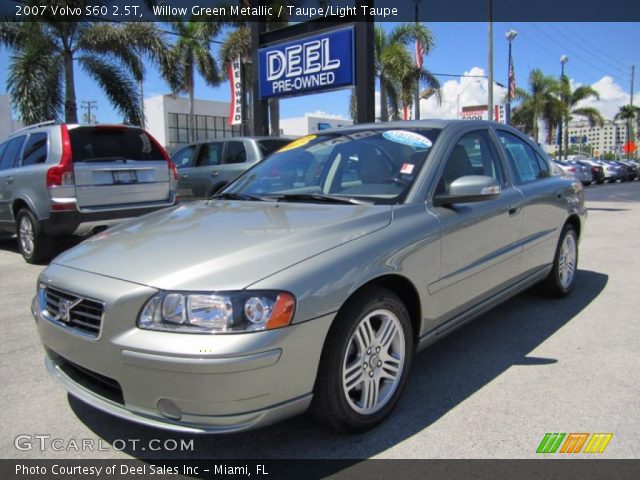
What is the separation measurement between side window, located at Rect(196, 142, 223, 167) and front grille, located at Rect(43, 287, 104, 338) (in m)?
7.46

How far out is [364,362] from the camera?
8.48ft

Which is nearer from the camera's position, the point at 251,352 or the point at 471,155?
the point at 251,352

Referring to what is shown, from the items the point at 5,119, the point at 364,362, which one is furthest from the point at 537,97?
the point at 364,362

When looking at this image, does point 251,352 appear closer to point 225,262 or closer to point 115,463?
point 225,262

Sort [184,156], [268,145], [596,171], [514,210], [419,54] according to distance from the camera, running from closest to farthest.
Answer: [514,210], [268,145], [184,156], [419,54], [596,171]

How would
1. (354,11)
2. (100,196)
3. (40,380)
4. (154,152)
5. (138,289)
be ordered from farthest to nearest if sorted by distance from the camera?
(354,11) < (154,152) < (100,196) < (40,380) < (138,289)

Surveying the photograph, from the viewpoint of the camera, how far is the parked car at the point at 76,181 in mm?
6332

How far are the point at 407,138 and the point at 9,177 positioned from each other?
5.91 m

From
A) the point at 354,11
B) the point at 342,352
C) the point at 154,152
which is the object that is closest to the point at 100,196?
the point at 154,152

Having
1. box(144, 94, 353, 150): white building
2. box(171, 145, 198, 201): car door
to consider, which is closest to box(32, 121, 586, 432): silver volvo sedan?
box(171, 145, 198, 201): car door

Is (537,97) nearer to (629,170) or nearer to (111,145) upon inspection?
(629,170)

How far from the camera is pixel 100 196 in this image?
21.5 ft

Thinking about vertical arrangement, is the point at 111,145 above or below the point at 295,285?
above

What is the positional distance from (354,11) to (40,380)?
883 centimetres
